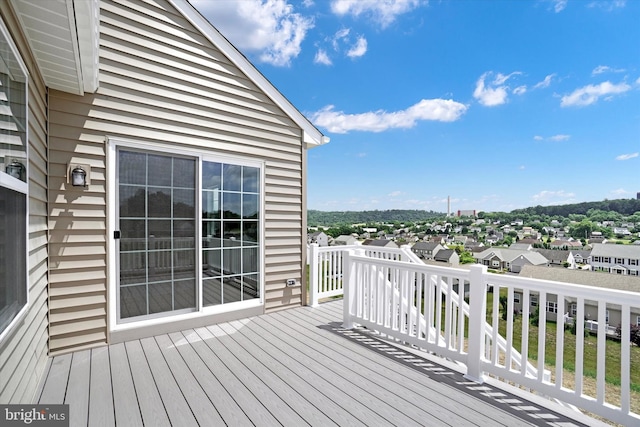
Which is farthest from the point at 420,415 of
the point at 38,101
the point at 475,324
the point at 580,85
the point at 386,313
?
the point at 580,85

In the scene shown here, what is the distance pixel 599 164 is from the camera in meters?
11.6

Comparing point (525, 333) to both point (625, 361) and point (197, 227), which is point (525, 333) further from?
point (197, 227)

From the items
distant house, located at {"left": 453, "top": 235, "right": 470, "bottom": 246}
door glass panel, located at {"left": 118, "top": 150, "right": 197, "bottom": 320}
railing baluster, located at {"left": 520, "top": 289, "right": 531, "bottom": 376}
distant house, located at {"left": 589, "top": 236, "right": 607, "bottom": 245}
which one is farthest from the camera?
distant house, located at {"left": 453, "top": 235, "right": 470, "bottom": 246}

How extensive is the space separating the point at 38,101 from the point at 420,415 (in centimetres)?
365

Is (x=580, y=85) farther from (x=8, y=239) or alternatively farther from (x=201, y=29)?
(x=8, y=239)

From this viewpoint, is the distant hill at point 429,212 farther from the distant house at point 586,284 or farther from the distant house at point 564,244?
the distant house at point 586,284

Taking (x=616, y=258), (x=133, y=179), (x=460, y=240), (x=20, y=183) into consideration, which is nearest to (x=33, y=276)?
(x=20, y=183)

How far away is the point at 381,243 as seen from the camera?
5.26 meters

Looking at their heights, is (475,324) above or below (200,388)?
above

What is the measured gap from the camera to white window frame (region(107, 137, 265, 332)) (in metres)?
3.00

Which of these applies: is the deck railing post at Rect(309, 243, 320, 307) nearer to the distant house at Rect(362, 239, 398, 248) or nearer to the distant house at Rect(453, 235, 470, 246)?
the distant house at Rect(362, 239, 398, 248)

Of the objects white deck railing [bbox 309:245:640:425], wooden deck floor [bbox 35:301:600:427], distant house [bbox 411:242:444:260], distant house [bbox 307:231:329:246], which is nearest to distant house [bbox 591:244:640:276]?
white deck railing [bbox 309:245:640:425]

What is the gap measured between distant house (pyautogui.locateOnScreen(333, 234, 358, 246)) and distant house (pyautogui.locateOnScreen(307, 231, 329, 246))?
0.17 m

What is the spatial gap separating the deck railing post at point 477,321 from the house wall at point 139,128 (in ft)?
8.44
